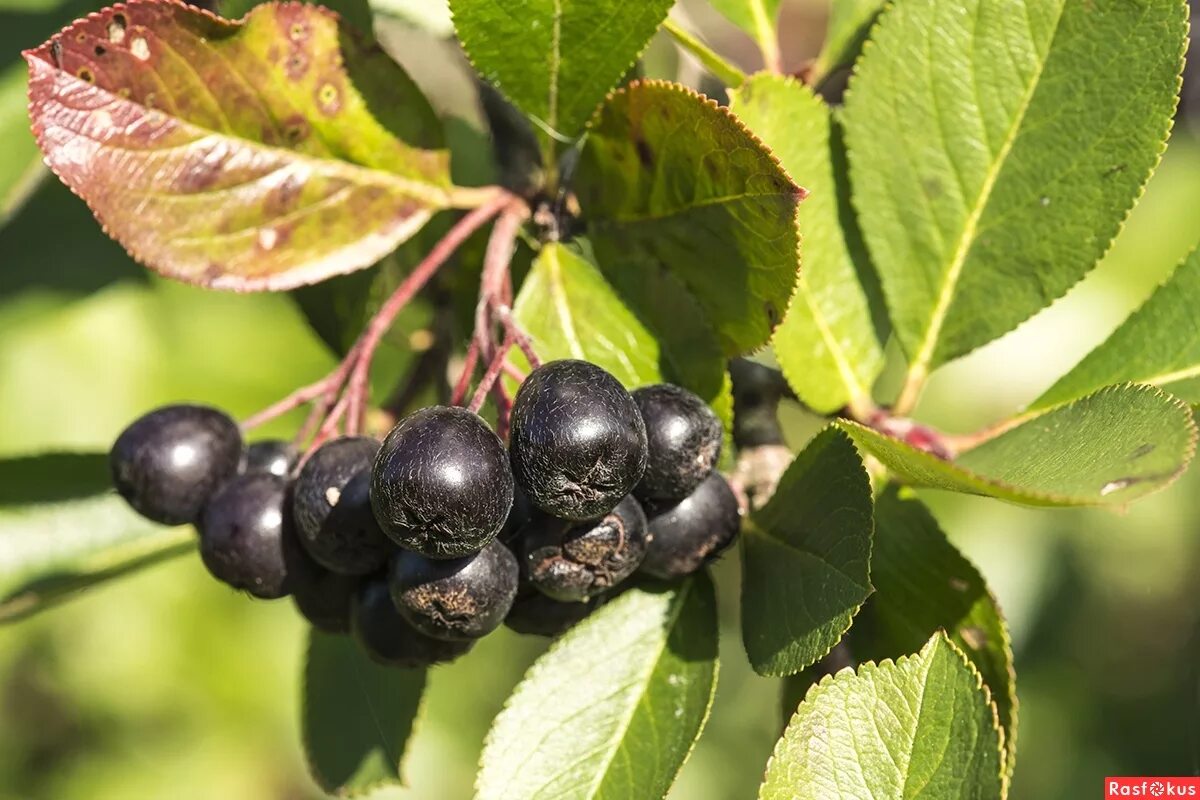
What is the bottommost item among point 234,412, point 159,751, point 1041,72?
point 159,751

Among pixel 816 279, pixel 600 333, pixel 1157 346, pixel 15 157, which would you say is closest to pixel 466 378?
pixel 600 333

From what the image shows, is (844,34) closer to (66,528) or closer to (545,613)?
(545,613)

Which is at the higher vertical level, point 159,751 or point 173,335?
point 173,335

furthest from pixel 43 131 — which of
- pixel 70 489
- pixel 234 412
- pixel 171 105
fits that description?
pixel 234 412

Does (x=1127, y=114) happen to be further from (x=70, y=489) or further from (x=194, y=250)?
(x=70, y=489)

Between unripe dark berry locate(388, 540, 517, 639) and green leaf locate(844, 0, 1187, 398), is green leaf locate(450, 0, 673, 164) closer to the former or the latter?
green leaf locate(844, 0, 1187, 398)
